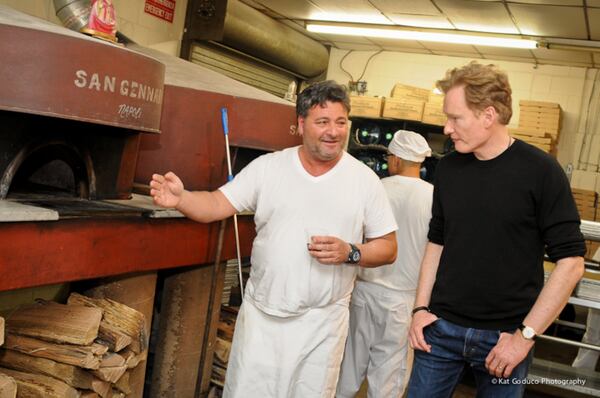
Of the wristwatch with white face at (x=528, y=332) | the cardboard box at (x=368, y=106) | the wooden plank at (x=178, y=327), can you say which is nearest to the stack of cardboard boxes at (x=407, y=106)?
the cardboard box at (x=368, y=106)

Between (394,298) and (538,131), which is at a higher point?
(538,131)

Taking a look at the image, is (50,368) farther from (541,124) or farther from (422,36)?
(541,124)

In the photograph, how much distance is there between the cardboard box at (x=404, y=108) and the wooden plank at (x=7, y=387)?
7224mm

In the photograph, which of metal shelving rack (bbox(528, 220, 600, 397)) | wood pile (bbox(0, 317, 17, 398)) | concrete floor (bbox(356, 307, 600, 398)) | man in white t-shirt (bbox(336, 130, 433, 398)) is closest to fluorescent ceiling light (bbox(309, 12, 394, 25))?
concrete floor (bbox(356, 307, 600, 398))

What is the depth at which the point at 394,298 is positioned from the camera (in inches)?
155

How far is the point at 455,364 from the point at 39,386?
169 centimetres

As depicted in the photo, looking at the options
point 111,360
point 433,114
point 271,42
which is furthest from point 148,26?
point 111,360

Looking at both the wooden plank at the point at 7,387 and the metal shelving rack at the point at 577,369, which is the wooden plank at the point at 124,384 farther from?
the metal shelving rack at the point at 577,369

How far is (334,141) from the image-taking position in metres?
2.74

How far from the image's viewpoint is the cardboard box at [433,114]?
908cm

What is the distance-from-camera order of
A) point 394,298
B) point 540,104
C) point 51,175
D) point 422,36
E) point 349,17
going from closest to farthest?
1. point 51,175
2. point 394,298
3. point 349,17
4. point 422,36
5. point 540,104

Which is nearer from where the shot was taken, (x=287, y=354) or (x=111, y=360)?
(x=287, y=354)

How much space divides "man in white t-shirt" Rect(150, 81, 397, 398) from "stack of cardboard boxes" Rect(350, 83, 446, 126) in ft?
21.1

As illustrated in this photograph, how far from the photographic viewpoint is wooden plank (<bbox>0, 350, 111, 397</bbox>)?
9.48 ft
